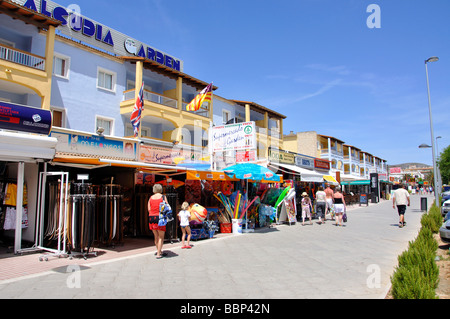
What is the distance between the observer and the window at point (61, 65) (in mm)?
15988

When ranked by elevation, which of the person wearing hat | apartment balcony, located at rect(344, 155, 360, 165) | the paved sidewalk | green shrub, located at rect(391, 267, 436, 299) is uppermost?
apartment balcony, located at rect(344, 155, 360, 165)

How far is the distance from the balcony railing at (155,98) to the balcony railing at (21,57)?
5084 mm

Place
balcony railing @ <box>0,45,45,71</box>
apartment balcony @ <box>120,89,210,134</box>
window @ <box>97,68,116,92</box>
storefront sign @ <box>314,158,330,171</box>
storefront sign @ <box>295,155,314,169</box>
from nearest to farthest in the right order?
balcony railing @ <box>0,45,45,71</box>
window @ <box>97,68,116,92</box>
apartment balcony @ <box>120,89,210,134</box>
storefront sign @ <box>295,155,314,169</box>
storefront sign @ <box>314,158,330,171</box>

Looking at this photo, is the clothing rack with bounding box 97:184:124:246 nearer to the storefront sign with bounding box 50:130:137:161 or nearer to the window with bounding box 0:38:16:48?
the storefront sign with bounding box 50:130:137:161

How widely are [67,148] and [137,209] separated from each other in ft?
12.3

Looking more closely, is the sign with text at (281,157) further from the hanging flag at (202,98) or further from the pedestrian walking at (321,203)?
the hanging flag at (202,98)

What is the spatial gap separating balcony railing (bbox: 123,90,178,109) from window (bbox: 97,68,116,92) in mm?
874

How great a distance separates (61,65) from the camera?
1631 cm

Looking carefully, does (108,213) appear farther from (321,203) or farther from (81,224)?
(321,203)

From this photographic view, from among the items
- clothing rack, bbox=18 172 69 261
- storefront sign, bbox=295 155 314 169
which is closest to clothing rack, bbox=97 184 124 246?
clothing rack, bbox=18 172 69 261

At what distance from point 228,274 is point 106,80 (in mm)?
16048

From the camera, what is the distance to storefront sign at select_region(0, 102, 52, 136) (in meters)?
7.95
